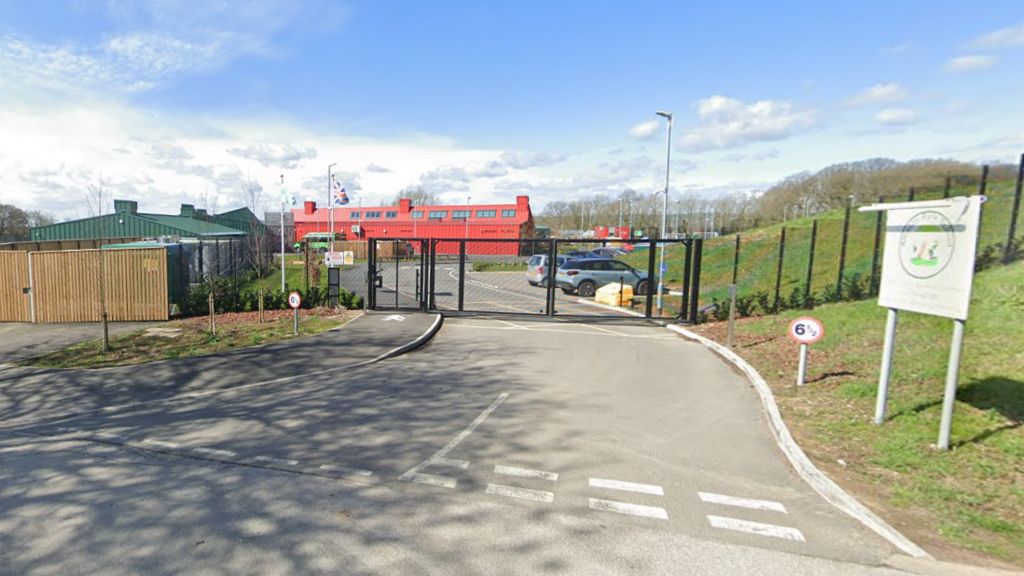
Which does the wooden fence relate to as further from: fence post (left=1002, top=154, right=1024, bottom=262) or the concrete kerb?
fence post (left=1002, top=154, right=1024, bottom=262)

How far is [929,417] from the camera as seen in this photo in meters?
5.77

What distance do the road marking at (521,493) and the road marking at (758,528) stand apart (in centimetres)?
134

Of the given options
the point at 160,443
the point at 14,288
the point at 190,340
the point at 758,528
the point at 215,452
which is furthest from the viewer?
the point at 14,288

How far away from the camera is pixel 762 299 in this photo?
13.7m

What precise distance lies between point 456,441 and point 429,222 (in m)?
58.9

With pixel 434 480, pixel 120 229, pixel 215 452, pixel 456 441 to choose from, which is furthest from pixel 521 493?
pixel 120 229

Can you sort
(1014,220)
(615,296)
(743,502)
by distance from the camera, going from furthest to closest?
1. (615,296)
2. (1014,220)
3. (743,502)

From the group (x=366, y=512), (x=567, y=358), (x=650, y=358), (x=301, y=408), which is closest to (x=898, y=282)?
(x=650, y=358)

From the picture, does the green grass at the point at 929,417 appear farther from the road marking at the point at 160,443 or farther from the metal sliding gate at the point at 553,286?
the road marking at the point at 160,443

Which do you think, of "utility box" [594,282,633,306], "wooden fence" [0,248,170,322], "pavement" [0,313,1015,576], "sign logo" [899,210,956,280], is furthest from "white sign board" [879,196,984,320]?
"wooden fence" [0,248,170,322]

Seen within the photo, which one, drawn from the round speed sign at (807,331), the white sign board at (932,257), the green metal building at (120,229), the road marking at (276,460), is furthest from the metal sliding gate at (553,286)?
the green metal building at (120,229)

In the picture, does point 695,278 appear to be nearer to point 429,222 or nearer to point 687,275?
point 687,275

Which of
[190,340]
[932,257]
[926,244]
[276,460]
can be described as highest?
[926,244]

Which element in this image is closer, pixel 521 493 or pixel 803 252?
pixel 521 493
